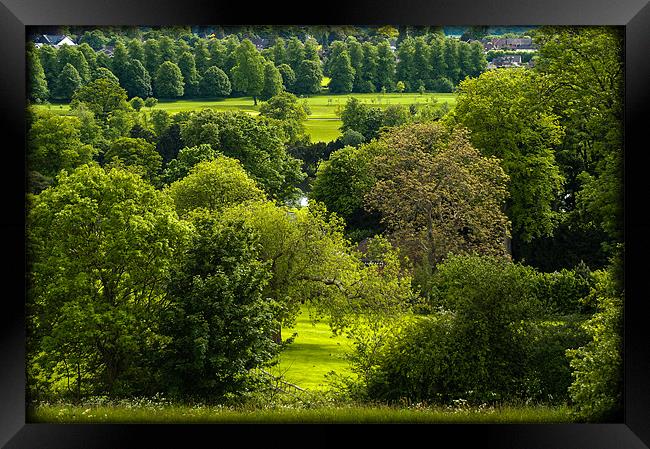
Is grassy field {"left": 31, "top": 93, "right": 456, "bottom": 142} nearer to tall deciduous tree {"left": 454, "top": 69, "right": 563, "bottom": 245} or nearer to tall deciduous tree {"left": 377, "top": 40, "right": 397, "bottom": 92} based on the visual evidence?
tall deciduous tree {"left": 377, "top": 40, "right": 397, "bottom": 92}

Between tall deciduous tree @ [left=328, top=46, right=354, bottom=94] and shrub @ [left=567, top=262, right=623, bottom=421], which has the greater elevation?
tall deciduous tree @ [left=328, top=46, right=354, bottom=94]

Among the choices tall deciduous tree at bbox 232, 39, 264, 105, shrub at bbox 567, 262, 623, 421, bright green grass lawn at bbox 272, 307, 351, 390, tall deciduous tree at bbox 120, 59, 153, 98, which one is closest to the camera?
shrub at bbox 567, 262, 623, 421

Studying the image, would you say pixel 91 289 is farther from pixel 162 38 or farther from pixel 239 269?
pixel 162 38

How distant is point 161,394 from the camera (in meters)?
13.7

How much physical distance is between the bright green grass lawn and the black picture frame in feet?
10.1

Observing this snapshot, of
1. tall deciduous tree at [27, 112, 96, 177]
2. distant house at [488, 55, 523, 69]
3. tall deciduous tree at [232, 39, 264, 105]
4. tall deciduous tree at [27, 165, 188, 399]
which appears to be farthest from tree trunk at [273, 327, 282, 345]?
distant house at [488, 55, 523, 69]

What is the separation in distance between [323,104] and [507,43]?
9.80 feet

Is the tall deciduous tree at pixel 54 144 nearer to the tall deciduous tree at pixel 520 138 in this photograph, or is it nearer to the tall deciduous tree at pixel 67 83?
the tall deciduous tree at pixel 67 83

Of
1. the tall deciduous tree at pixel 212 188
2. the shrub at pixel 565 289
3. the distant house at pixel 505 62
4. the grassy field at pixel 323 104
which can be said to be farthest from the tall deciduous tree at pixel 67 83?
the shrub at pixel 565 289

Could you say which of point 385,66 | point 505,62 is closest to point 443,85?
point 385,66

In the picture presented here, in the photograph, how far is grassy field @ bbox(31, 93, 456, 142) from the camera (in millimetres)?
16188

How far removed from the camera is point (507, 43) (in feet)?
50.4
